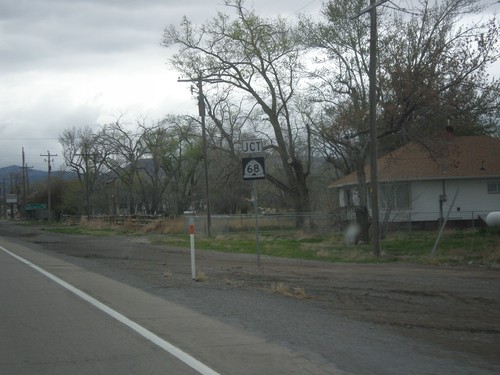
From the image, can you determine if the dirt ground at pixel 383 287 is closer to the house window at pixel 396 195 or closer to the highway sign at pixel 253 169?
the highway sign at pixel 253 169

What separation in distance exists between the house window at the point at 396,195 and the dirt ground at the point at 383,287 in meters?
10.1

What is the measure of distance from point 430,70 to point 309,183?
36.6 metres

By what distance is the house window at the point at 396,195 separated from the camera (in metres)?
30.2

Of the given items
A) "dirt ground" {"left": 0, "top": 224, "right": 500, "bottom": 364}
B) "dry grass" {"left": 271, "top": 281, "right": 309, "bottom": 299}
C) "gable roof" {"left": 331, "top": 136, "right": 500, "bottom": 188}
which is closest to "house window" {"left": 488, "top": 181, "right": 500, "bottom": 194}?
"gable roof" {"left": 331, "top": 136, "right": 500, "bottom": 188}

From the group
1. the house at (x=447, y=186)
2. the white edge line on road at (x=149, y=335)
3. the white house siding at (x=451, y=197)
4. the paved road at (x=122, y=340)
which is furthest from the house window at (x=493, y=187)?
the white edge line on road at (x=149, y=335)

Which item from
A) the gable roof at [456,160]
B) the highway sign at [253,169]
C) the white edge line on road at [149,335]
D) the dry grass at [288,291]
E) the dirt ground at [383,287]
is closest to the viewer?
the white edge line on road at [149,335]

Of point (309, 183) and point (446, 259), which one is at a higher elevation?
point (309, 183)

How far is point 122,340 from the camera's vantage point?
842cm

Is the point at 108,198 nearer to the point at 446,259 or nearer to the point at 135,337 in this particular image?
the point at 446,259

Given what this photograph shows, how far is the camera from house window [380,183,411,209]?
3020 centimetres

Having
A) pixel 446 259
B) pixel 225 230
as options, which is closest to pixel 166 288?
pixel 446 259

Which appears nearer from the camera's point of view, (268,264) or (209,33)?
(268,264)

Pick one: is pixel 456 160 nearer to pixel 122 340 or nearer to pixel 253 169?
pixel 253 169

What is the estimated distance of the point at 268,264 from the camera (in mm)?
20469
